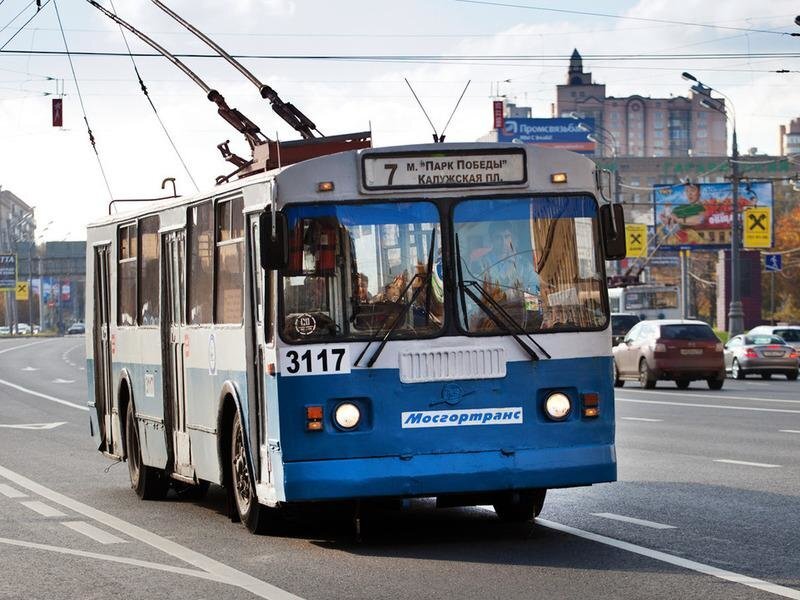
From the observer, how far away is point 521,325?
35.7ft

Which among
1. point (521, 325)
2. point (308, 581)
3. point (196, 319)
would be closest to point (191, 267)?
point (196, 319)

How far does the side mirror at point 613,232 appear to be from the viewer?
1102 centimetres

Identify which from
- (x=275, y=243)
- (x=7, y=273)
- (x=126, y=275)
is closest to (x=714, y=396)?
(x=126, y=275)

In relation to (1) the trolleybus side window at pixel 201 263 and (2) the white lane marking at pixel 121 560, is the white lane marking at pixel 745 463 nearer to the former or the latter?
(1) the trolleybus side window at pixel 201 263

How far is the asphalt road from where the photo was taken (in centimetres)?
901

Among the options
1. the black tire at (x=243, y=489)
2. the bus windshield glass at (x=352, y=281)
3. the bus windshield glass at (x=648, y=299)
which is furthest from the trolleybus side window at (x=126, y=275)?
the bus windshield glass at (x=648, y=299)

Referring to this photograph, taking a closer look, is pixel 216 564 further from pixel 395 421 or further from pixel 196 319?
pixel 196 319

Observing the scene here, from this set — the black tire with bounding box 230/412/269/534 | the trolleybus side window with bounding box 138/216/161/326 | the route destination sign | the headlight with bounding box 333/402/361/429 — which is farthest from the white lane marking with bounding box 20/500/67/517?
the route destination sign

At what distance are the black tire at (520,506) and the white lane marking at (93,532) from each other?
2505 millimetres

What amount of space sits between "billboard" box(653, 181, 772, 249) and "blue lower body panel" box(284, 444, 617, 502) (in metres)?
78.5

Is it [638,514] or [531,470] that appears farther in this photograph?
[638,514]

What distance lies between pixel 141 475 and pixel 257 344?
403 cm

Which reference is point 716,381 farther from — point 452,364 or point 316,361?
point 316,361

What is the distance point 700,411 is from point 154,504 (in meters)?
15.0
